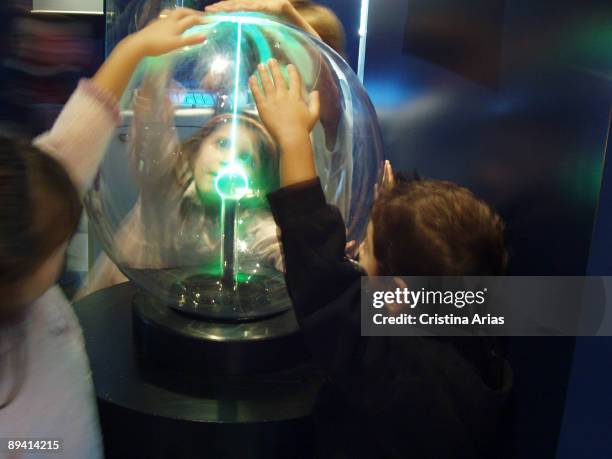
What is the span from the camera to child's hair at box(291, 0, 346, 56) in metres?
1.24

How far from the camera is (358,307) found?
65 centimetres

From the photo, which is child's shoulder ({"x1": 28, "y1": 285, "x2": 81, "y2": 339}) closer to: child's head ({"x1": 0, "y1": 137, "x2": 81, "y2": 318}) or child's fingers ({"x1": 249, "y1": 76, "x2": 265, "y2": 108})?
child's head ({"x1": 0, "y1": 137, "x2": 81, "y2": 318})

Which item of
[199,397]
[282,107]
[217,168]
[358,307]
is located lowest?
[199,397]

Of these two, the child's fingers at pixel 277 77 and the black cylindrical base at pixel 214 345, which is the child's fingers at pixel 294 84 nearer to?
the child's fingers at pixel 277 77

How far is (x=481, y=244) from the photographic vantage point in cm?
67

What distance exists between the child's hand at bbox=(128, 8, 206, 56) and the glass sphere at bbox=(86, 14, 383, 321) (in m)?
0.02

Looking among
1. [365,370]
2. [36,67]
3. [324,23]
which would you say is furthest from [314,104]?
[36,67]

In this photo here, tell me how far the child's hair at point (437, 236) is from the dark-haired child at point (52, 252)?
1.10ft

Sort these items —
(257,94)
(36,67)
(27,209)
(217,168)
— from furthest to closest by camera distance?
(36,67), (217,168), (257,94), (27,209)

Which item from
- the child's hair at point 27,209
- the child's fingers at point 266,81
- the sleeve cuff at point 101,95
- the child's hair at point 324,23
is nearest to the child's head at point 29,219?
the child's hair at point 27,209

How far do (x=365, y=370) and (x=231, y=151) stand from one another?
314 millimetres

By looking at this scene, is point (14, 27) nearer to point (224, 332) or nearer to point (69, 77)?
point (69, 77)

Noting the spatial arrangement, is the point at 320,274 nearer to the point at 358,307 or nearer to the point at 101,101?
the point at 358,307

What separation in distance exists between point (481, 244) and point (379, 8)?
760mm
